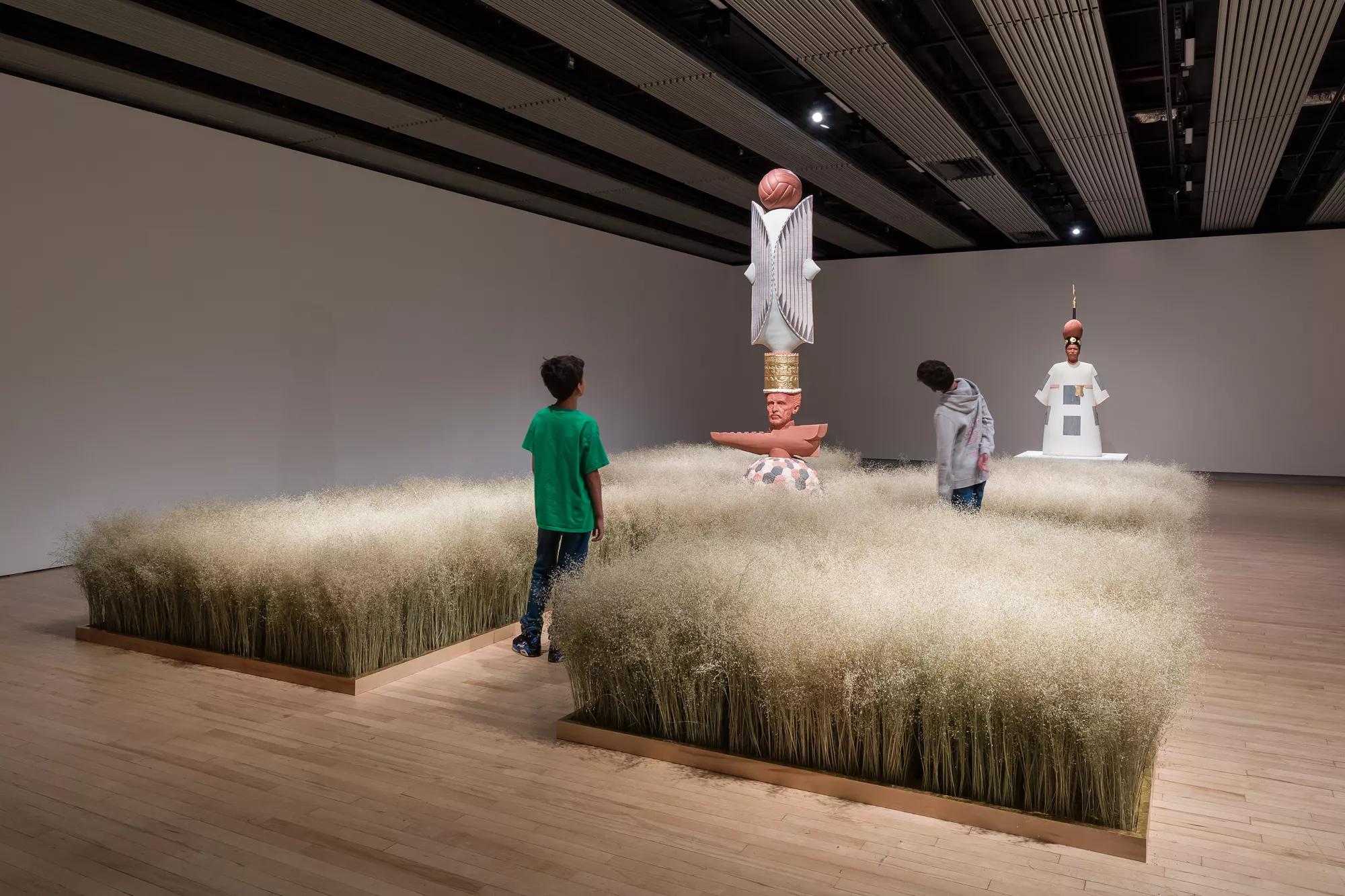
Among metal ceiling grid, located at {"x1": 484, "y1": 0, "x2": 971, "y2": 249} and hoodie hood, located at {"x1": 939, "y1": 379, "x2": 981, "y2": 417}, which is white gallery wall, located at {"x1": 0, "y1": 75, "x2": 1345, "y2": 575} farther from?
hoodie hood, located at {"x1": 939, "y1": 379, "x2": 981, "y2": 417}

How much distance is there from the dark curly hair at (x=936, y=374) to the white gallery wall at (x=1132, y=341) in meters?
8.20

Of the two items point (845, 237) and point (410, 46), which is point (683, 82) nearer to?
point (410, 46)

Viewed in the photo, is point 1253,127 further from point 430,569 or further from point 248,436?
point 248,436

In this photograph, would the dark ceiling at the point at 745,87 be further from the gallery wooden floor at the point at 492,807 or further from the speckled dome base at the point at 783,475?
the gallery wooden floor at the point at 492,807

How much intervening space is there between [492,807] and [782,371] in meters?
4.00

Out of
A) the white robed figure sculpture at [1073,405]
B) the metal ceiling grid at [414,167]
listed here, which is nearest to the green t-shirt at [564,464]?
the metal ceiling grid at [414,167]

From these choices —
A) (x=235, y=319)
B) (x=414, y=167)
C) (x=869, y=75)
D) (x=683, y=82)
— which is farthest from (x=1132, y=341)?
(x=235, y=319)

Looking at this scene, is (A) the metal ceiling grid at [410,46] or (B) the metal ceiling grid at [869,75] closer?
(A) the metal ceiling grid at [410,46]

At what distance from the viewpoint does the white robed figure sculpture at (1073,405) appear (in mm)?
8820

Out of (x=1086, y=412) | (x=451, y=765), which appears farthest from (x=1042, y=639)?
(x=1086, y=412)

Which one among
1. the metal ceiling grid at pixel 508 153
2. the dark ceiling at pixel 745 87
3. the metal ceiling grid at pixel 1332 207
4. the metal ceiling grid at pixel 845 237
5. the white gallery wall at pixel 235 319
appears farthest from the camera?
the metal ceiling grid at pixel 845 237

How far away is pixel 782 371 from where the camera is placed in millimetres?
5867

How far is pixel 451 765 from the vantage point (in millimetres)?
2609

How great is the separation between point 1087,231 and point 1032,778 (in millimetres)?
11101
